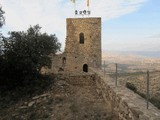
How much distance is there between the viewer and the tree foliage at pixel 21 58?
20609 millimetres

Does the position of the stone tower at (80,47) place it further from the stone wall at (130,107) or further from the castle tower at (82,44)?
the stone wall at (130,107)

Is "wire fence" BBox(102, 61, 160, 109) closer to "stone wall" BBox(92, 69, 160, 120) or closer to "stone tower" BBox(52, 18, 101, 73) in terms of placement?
"stone wall" BBox(92, 69, 160, 120)

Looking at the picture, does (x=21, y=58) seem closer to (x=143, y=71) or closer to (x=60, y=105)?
(x=60, y=105)

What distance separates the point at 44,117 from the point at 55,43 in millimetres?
10556

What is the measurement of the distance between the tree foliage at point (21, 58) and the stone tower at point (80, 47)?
36.4 ft

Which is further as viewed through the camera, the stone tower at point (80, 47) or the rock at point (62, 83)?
the stone tower at point (80, 47)

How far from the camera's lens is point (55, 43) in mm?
24312

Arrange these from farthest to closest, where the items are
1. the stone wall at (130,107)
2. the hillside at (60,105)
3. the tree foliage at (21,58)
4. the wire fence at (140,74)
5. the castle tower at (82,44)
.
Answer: the castle tower at (82,44)
the tree foliage at (21,58)
the hillside at (60,105)
the wire fence at (140,74)
the stone wall at (130,107)

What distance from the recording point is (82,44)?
3300 cm

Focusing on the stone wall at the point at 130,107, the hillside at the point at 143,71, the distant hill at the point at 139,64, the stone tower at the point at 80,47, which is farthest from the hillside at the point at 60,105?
the stone tower at the point at 80,47

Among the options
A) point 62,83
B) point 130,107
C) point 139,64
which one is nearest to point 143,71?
point 130,107

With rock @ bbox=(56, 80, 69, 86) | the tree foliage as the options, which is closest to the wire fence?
rock @ bbox=(56, 80, 69, 86)

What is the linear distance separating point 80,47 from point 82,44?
0.39m

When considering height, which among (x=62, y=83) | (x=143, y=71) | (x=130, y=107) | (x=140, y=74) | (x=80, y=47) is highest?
(x=80, y=47)
